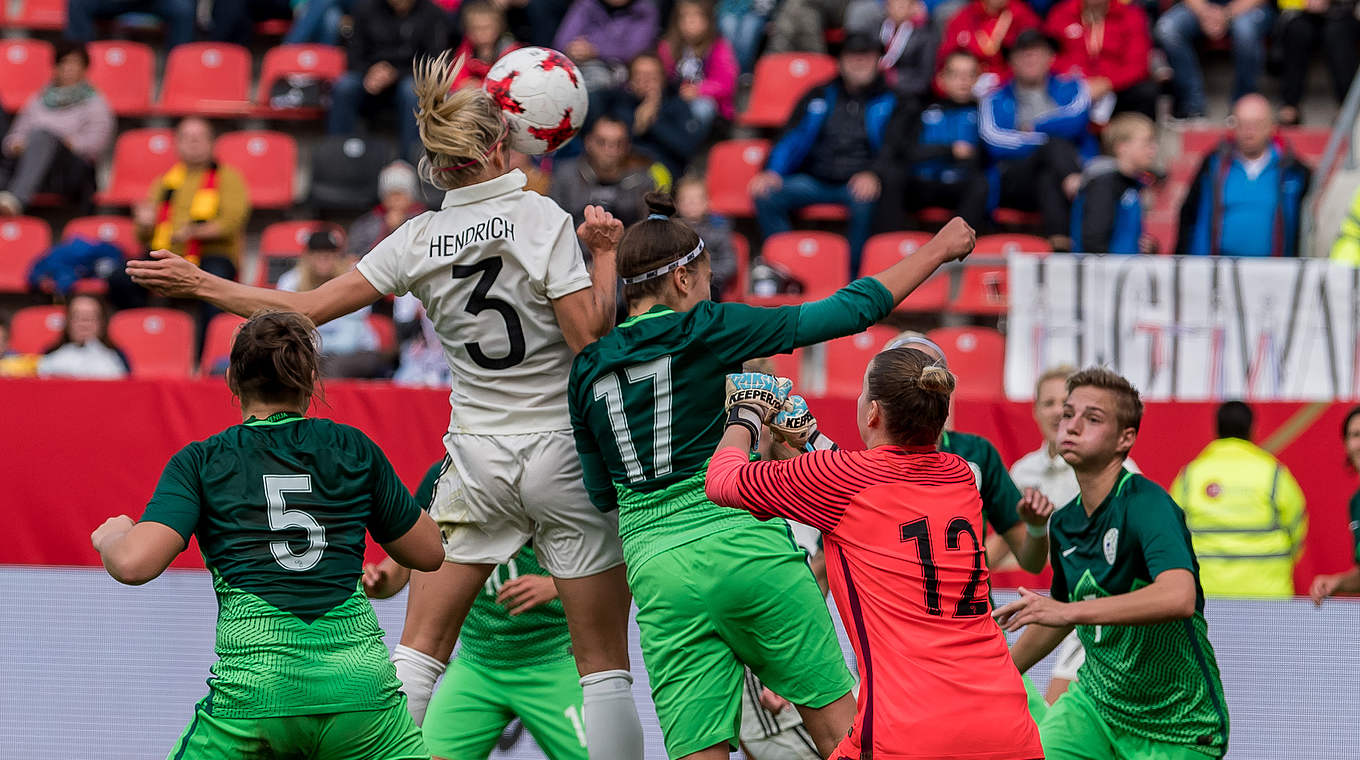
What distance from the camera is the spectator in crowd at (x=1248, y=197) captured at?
11.4 meters

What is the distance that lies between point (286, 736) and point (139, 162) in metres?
11.1

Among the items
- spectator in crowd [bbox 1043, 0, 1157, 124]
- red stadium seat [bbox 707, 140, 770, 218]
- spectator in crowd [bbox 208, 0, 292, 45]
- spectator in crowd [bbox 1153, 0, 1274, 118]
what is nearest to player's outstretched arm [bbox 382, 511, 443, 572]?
red stadium seat [bbox 707, 140, 770, 218]

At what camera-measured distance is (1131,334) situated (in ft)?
34.2

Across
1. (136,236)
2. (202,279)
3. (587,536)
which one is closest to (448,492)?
(587,536)

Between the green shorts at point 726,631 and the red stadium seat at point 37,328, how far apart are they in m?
9.32

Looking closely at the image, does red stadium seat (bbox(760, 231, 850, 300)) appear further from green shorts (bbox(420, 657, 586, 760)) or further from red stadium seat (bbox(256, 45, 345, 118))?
green shorts (bbox(420, 657, 586, 760))

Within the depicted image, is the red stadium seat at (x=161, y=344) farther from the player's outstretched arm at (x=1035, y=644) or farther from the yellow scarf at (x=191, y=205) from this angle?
the player's outstretched arm at (x=1035, y=644)

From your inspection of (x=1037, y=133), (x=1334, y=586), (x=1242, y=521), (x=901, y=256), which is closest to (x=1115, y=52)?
(x=1037, y=133)

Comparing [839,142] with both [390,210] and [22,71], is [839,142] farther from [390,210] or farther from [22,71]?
[22,71]

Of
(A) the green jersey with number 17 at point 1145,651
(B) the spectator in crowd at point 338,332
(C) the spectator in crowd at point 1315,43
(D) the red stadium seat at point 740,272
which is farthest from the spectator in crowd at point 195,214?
(A) the green jersey with number 17 at point 1145,651

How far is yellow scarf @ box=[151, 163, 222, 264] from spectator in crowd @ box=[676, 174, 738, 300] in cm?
397

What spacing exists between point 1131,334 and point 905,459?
6999mm

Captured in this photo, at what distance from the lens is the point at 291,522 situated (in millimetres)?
3779

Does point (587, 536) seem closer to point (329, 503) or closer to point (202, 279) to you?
point (329, 503)
